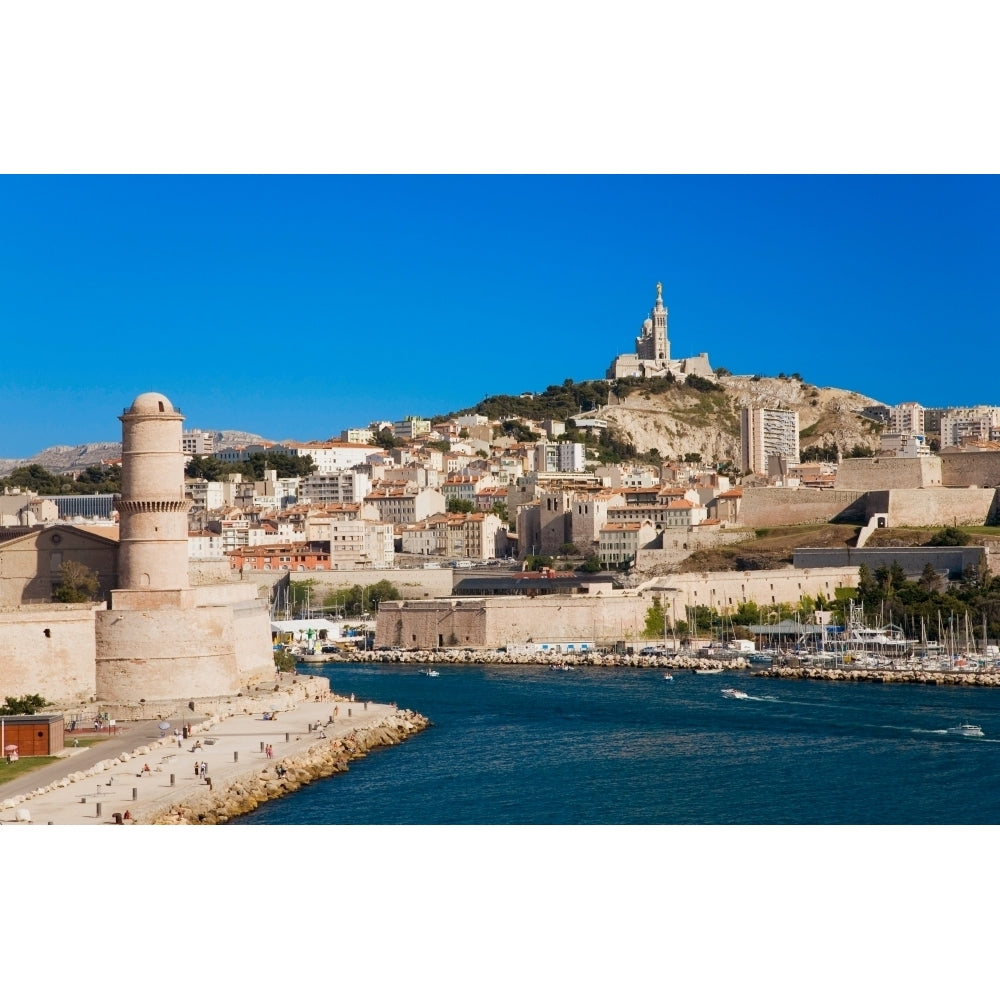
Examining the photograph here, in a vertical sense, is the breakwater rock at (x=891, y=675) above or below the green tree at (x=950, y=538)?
below

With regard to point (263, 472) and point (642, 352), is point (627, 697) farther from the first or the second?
point (642, 352)

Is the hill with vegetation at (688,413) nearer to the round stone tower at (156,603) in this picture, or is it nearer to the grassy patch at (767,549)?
the grassy patch at (767,549)

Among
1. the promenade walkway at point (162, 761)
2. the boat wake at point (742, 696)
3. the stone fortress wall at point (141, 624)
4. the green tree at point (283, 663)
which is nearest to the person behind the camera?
the promenade walkway at point (162, 761)

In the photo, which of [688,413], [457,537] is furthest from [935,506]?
[688,413]

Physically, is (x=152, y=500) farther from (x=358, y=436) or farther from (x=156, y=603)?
(x=358, y=436)

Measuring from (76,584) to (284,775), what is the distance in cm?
463

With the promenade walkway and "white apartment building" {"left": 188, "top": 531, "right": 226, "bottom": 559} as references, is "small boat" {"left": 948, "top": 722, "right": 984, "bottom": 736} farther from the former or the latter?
"white apartment building" {"left": 188, "top": 531, "right": 226, "bottom": 559}

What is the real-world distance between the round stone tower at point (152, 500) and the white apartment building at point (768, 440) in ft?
87.7

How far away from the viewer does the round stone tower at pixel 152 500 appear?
15188 mm

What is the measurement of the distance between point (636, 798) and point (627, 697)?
246 inches

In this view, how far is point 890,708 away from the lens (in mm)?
17359

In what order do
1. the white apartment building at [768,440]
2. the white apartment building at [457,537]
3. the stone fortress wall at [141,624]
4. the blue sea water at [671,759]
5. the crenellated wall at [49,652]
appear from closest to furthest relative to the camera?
the blue sea water at [671,759] < the crenellated wall at [49,652] < the stone fortress wall at [141,624] < the white apartment building at [457,537] < the white apartment building at [768,440]

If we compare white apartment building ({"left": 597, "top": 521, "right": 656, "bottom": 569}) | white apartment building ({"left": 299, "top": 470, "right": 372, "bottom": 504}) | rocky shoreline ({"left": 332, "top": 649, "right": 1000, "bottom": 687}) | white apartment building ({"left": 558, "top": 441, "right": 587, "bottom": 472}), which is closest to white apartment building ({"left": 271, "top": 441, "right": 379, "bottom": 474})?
white apartment building ({"left": 299, "top": 470, "right": 372, "bottom": 504})

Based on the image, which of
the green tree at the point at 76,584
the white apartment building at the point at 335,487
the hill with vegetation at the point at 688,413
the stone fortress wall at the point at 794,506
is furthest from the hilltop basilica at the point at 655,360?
the green tree at the point at 76,584
